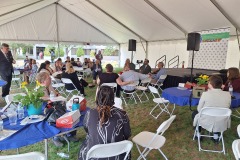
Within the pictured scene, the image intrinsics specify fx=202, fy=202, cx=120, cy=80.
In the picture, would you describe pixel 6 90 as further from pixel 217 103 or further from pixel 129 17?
pixel 129 17

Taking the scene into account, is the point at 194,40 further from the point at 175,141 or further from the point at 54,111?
the point at 54,111

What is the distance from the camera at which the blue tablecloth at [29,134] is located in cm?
170

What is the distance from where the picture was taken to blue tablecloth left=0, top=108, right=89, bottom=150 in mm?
1701

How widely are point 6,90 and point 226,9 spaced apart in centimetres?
833

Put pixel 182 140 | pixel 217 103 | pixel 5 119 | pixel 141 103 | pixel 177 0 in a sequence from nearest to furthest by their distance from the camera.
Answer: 1. pixel 5 119
2. pixel 217 103
3. pixel 182 140
4. pixel 141 103
5. pixel 177 0

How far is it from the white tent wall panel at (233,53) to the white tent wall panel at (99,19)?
280 inches

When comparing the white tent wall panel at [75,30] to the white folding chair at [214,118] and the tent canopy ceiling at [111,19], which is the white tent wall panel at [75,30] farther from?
the white folding chair at [214,118]

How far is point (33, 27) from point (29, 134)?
44.2 ft

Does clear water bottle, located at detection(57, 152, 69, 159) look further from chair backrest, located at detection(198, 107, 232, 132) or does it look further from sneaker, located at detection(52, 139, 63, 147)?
chair backrest, located at detection(198, 107, 232, 132)

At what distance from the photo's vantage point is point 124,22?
44.6ft

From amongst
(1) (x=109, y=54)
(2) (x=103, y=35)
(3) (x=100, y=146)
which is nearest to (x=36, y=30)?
(2) (x=103, y=35)

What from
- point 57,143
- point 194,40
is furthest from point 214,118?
point 194,40

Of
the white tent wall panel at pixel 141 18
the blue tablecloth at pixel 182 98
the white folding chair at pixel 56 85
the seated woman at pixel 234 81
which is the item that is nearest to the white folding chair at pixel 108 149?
the blue tablecloth at pixel 182 98

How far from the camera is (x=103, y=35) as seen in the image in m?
17.3
